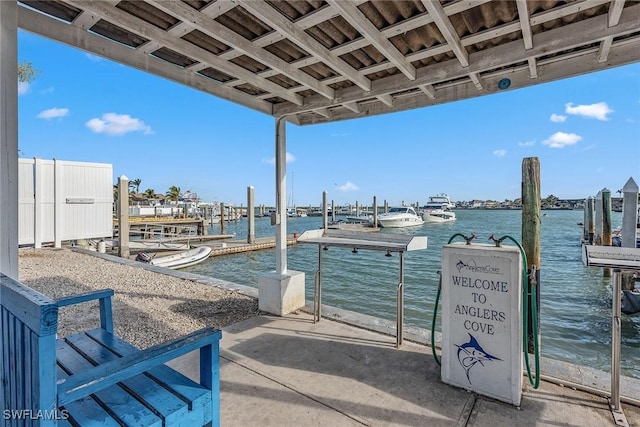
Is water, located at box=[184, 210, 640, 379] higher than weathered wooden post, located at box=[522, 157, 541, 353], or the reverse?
weathered wooden post, located at box=[522, 157, 541, 353]

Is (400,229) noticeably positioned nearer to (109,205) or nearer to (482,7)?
(109,205)

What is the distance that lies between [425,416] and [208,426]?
1.40 meters

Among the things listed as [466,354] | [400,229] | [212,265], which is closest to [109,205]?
[212,265]

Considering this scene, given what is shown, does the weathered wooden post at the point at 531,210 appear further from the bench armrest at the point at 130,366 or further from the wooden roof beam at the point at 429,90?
the bench armrest at the point at 130,366

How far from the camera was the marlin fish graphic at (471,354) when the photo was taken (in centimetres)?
231

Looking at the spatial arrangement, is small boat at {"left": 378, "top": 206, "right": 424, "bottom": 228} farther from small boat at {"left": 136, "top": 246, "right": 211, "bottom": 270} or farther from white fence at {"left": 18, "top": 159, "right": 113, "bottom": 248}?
white fence at {"left": 18, "top": 159, "right": 113, "bottom": 248}

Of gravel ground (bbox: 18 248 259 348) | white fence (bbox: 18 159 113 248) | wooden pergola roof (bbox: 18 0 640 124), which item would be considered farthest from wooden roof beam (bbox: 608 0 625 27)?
white fence (bbox: 18 159 113 248)

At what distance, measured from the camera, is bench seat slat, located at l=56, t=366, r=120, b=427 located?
1197 millimetres

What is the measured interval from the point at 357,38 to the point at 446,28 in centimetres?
64

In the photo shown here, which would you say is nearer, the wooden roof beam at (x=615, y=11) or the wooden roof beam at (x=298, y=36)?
the wooden roof beam at (x=615, y=11)

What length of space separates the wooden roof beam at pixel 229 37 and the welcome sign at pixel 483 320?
6.55 feet

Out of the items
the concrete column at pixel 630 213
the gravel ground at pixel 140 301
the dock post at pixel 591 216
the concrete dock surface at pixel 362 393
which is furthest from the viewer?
the dock post at pixel 591 216

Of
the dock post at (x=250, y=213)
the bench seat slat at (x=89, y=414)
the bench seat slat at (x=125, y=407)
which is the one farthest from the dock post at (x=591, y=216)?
the bench seat slat at (x=89, y=414)

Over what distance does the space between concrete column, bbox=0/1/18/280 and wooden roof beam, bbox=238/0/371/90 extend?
46.7 inches
